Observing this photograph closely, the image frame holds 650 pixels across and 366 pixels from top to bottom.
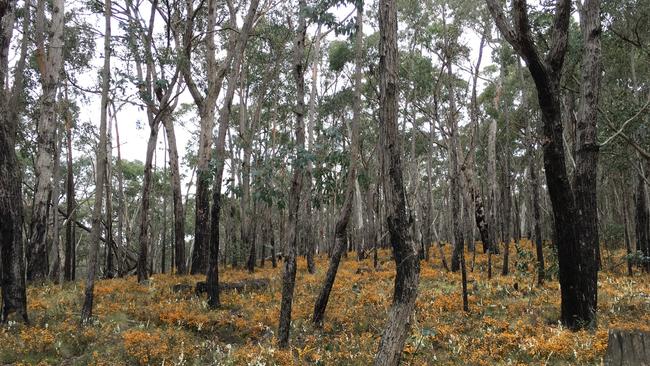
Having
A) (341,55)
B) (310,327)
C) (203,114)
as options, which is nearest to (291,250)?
(310,327)

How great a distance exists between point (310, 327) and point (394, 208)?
543 centimetres

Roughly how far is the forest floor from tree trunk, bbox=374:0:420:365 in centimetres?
106

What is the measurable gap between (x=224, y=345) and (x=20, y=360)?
3.39m

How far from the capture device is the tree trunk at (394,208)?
549 cm

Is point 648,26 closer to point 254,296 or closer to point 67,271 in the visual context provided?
point 254,296

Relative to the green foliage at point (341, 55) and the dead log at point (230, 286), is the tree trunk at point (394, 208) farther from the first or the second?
the green foliage at point (341, 55)

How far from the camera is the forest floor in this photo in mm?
7684

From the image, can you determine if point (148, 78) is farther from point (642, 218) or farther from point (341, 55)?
point (642, 218)

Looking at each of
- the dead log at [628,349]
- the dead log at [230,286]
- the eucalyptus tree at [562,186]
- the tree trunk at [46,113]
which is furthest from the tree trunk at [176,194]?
the dead log at [628,349]

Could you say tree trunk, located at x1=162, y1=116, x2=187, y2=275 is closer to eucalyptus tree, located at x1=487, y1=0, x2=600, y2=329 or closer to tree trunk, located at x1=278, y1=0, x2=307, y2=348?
tree trunk, located at x1=278, y1=0, x2=307, y2=348

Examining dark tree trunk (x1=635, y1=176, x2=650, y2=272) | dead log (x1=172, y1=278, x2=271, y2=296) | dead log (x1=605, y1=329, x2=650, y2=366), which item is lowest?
dead log (x1=172, y1=278, x2=271, y2=296)

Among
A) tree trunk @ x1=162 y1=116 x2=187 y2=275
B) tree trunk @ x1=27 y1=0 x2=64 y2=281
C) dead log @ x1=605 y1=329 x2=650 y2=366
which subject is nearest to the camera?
dead log @ x1=605 y1=329 x2=650 y2=366

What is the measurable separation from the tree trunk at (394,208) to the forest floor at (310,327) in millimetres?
1060

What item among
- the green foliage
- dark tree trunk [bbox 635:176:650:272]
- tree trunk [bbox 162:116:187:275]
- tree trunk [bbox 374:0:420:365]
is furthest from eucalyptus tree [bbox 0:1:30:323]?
dark tree trunk [bbox 635:176:650:272]
